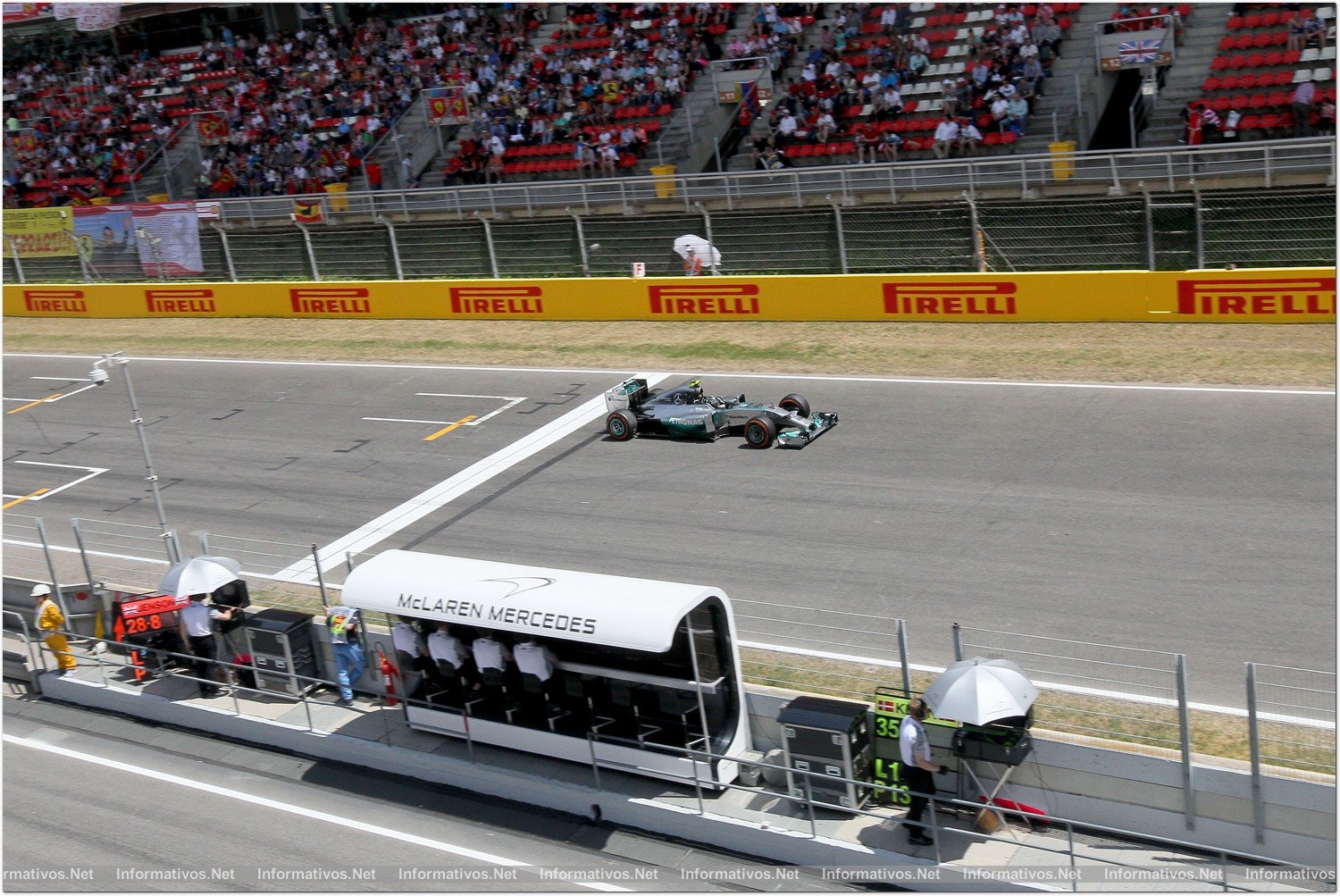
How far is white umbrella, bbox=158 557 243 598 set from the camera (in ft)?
47.3

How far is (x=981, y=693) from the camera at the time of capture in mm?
9914

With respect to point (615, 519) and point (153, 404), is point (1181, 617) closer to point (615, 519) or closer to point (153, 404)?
point (615, 519)

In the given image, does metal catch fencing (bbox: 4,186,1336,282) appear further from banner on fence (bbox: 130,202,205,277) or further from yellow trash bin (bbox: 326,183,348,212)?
yellow trash bin (bbox: 326,183,348,212)

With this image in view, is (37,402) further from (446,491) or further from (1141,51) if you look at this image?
(1141,51)

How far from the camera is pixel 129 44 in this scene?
5506 cm

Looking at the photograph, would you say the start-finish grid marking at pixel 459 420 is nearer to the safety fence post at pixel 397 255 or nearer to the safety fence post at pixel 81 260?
the safety fence post at pixel 397 255

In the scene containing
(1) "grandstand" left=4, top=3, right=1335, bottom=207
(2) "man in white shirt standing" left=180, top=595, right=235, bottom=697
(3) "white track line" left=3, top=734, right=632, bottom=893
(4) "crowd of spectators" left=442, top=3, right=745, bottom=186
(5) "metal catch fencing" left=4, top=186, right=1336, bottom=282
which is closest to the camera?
(3) "white track line" left=3, top=734, right=632, bottom=893

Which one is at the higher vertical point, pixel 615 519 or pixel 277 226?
pixel 277 226

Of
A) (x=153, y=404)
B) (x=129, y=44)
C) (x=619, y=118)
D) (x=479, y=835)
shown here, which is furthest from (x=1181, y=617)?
(x=129, y=44)

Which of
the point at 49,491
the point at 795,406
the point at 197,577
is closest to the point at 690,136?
the point at 795,406

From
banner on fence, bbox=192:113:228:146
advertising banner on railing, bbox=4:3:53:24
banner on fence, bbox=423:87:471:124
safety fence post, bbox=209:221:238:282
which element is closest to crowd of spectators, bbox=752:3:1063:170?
banner on fence, bbox=423:87:471:124

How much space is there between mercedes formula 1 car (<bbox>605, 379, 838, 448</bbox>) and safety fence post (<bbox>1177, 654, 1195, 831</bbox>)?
1045cm

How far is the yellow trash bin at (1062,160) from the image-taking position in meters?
26.0

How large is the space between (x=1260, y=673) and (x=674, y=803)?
576 centimetres
